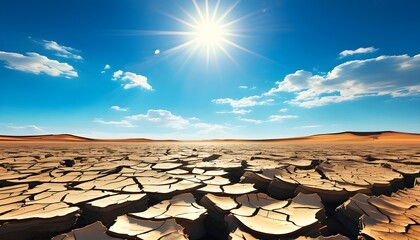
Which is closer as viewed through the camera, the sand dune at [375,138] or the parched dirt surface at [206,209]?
the parched dirt surface at [206,209]

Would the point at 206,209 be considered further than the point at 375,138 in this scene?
No

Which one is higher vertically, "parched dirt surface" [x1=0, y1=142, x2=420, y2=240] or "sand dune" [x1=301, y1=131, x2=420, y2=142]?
"sand dune" [x1=301, y1=131, x2=420, y2=142]

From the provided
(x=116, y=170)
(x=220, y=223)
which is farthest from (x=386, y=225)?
(x=116, y=170)

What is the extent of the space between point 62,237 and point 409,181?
145 inches

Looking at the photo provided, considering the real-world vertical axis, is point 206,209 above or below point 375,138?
below

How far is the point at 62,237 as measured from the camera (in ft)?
4.23

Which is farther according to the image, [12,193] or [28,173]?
[28,173]

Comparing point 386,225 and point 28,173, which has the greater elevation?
point 28,173

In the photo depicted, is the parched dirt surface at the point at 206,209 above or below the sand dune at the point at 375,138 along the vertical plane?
below

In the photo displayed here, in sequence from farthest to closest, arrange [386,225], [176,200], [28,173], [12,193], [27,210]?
[28,173], [12,193], [176,200], [27,210], [386,225]

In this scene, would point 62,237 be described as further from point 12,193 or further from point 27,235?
point 12,193

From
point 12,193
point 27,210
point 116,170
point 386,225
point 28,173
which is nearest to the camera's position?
point 386,225

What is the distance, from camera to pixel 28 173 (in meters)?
3.28

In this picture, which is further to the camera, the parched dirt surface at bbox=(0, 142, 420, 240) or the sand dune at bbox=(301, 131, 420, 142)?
the sand dune at bbox=(301, 131, 420, 142)
